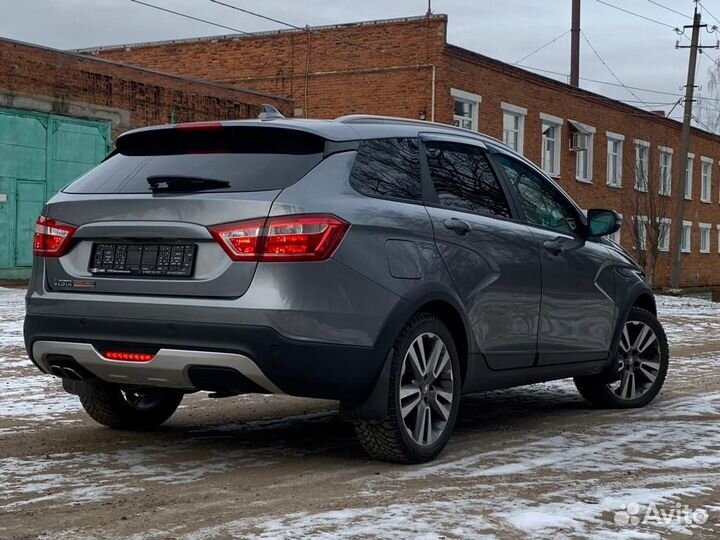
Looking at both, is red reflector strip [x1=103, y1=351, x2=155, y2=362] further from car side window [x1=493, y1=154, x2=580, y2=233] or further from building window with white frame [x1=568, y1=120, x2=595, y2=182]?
building window with white frame [x1=568, y1=120, x2=595, y2=182]

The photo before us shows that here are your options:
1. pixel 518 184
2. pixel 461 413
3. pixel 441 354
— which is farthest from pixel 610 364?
pixel 441 354

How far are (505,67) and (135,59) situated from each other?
495 inches

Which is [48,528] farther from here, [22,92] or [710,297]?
[710,297]

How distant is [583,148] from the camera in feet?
130

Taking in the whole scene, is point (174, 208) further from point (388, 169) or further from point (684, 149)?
point (684, 149)

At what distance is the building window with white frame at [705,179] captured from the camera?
2028 inches

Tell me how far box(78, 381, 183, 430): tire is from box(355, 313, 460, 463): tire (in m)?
1.50

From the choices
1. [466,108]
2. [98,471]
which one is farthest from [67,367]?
[466,108]

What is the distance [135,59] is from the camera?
38875mm

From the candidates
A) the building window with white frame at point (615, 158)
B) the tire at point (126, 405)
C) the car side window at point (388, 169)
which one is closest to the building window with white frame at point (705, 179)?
the building window with white frame at point (615, 158)

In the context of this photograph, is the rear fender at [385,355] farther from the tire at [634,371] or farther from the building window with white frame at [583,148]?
the building window with white frame at [583,148]

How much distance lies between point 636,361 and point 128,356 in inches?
165

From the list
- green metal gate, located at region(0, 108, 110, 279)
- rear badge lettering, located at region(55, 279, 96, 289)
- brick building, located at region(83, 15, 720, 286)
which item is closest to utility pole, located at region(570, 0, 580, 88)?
brick building, located at region(83, 15, 720, 286)

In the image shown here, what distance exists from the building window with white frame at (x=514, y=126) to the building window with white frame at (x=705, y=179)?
17597 mm
